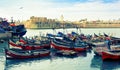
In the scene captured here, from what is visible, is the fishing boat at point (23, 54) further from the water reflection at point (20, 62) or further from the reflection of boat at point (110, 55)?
the reflection of boat at point (110, 55)

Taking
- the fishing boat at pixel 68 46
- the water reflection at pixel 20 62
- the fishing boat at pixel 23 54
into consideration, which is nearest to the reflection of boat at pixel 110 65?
the water reflection at pixel 20 62

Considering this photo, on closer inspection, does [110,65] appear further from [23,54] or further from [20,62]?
[23,54]

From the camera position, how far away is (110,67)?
41.1m

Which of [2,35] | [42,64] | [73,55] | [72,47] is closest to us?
[42,64]

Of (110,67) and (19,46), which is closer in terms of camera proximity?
(110,67)

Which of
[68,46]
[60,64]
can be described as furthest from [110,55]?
[68,46]

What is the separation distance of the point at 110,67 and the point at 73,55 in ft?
35.7

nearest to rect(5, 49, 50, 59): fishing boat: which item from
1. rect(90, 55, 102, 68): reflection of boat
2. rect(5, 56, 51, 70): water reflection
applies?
rect(5, 56, 51, 70): water reflection

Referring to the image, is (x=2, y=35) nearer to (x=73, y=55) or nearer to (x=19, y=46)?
(x=19, y=46)

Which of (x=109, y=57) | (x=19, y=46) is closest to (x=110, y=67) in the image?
(x=109, y=57)

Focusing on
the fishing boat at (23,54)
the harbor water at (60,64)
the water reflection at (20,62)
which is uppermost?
the fishing boat at (23,54)

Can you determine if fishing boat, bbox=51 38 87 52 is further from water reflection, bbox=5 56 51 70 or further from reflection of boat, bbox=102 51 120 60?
reflection of boat, bbox=102 51 120 60

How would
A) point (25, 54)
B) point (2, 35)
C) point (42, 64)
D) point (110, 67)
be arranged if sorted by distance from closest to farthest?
1. point (110, 67)
2. point (42, 64)
3. point (25, 54)
4. point (2, 35)

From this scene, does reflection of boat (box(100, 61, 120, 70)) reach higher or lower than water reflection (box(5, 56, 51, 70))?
lower
